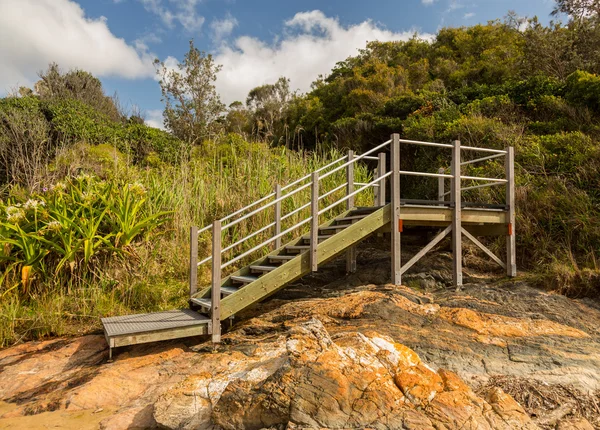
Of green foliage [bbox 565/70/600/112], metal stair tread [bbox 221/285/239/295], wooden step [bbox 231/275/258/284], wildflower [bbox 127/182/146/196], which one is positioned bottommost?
metal stair tread [bbox 221/285/239/295]

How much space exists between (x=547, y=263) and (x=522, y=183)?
1.96 metres

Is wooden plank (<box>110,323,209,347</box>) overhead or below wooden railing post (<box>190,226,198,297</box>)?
below

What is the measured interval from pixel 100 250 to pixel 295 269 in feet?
9.11

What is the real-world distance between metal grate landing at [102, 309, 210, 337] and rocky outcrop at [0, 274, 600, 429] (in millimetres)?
294

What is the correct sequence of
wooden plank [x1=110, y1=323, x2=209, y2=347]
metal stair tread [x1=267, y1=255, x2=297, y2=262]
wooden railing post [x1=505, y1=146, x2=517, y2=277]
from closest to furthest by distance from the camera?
wooden plank [x1=110, y1=323, x2=209, y2=347] < metal stair tread [x1=267, y1=255, x2=297, y2=262] < wooden railing post [x1=505, y1=146, x2=517, y2=277]

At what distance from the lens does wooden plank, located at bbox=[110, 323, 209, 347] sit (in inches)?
179

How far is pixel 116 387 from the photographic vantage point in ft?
13.6

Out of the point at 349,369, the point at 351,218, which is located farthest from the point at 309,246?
the point at 349,369

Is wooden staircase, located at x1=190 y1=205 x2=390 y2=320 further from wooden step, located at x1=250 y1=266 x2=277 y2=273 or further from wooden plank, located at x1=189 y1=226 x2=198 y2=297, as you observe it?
wooden plank, located at x1=189 y1=226 x2=198 y2=297

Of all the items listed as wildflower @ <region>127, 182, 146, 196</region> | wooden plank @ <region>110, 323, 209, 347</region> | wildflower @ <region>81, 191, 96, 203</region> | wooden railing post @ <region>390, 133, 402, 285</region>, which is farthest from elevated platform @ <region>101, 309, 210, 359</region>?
wooden railing post @ <region>390, 133, 402, 285</region>

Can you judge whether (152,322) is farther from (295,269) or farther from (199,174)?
(199,174)

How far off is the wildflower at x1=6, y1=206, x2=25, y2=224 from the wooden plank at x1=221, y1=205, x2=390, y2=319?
319 cm

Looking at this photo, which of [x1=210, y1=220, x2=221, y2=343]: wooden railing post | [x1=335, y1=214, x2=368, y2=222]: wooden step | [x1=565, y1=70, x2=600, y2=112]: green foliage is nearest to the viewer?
[x1=210, y1=220, x2=221, y2=343]: wooden railing post

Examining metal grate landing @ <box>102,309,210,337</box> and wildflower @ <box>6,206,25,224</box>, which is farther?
wildflower @ <box>6,206,25,224</box>
